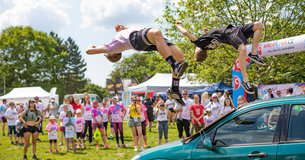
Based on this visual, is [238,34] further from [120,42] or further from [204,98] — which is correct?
[204,98]

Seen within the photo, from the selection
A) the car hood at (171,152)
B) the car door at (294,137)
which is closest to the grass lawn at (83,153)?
the car hood at (171,152)

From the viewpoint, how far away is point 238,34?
4414 mm

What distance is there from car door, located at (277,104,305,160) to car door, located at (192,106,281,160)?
9 cm

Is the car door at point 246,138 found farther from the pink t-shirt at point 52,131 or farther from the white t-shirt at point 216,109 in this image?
the pink t-shirt at point 52,131

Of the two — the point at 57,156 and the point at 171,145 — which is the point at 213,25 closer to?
the point at 57,156

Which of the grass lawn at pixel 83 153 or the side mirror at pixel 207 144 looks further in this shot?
the grass lawn at pixel 83 153

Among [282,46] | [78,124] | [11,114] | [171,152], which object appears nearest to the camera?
[171,152]

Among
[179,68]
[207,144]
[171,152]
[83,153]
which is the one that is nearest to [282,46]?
[179,68]

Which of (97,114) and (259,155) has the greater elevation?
(97,114)

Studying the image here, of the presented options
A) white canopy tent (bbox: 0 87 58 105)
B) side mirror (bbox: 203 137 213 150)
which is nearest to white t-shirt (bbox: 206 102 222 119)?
side mirror (bbox: 203 137 213 150)

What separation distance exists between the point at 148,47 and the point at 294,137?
2.38m

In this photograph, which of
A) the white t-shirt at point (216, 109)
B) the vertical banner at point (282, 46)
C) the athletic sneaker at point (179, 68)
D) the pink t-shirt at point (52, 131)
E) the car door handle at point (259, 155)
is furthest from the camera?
the pink t-shirt at point (52, 131)

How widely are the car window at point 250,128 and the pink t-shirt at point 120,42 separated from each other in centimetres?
184

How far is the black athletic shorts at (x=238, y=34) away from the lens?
14.3 ft
